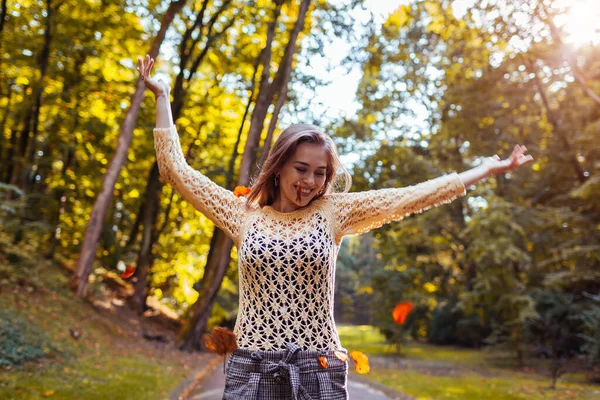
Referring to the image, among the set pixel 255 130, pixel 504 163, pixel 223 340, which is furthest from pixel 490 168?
pixel 255 130

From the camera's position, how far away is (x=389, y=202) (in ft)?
8.91

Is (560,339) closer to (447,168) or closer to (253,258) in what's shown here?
(447,168)

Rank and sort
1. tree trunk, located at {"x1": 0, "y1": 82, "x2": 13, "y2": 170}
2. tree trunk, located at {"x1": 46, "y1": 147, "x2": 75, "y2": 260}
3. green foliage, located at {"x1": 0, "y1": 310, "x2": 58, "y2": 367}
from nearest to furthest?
green foliage, located at {"x1": 0, "y1": 310, "x2": 58, "y2": 367} < tree trunk, located at {"x1": 0, "y1": 82, "x2": 13, "y2": 170} < tree trunk, located at {"x1": 46, "y1": 147, "x2": 75, "y2": 260}

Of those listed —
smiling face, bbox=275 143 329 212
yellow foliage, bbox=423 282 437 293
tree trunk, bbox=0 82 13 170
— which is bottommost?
smiling face, bbox=275 143 329 212

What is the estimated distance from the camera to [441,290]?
28328mm

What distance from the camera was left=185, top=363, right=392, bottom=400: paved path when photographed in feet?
30.8

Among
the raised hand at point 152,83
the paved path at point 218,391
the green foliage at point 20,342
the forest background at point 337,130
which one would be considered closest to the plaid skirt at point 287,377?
the raised hand at point 152,83

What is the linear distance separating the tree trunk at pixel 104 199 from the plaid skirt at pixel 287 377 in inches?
532

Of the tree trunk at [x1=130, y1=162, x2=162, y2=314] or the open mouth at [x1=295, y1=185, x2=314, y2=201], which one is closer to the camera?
the open mouth at [x1=295, y1=185, x2=314, y2=201]

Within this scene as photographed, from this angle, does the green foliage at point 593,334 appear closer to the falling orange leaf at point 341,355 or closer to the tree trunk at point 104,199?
the tree trunk at point 104,199

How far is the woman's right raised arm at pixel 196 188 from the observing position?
2922 mm

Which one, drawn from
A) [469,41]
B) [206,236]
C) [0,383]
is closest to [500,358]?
[469,41]

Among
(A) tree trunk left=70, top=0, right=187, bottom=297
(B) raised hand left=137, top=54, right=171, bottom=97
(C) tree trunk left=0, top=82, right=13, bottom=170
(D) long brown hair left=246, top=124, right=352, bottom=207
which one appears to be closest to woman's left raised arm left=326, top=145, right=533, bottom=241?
(D) long brown hair left=246, top=124, right=352, bottom=207

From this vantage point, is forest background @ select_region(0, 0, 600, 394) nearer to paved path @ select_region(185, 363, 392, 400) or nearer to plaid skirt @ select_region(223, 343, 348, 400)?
paved path @ select_region(185, 363, 392, 400)
